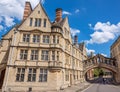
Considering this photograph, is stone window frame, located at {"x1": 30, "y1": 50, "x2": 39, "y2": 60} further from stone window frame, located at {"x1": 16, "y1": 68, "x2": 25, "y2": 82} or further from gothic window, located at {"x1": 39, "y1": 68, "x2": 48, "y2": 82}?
stone window frame, located at {"x1": 16, "y1": 68, "x2": 25, "y2": 82}

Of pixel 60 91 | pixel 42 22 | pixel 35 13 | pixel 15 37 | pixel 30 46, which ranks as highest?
pixel 35 13

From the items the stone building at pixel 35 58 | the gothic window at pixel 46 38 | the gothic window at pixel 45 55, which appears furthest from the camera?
the gothic window at pixel 46 38

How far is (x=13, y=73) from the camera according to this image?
65.7ft

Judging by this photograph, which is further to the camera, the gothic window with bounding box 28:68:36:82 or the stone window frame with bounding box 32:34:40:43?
the stone window frame with bounding box 32:34:40:43

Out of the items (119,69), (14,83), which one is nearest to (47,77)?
(14,83)

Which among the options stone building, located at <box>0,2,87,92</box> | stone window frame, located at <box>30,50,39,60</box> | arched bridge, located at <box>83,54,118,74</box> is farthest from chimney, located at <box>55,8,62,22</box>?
arched bridge, located at <box>83,54,118,74</box>

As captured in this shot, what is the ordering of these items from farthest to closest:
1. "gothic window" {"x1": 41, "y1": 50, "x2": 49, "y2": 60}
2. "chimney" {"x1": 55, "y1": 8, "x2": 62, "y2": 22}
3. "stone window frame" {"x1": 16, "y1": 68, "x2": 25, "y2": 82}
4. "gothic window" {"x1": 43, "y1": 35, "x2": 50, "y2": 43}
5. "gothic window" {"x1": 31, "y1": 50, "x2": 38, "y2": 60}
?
"chimney" {"x1": 55, "y1": 8, "x2": 62, "y2": 22} → "gothic window" {"x1": 43, "y1": 35, "x2": 50, "y2": 43} → "gothic window" {"x1": 41, "y1": 50, "x2": 49, "y2": 60} → "gothic window" {"x1": 31, "y1": 50, "x2": 38, "y2": 60} → "stone window frame" {"x1": 16, "y1": 68, "x2": 25, "y2": 82}

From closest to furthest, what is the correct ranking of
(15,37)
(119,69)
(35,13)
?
(15,37), (35,13), (119,69)

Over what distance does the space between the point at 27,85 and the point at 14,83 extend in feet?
7.23

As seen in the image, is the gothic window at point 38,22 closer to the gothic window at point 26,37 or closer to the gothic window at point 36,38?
the gothic window at point 36,38

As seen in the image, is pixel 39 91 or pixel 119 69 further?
pixel 119 69

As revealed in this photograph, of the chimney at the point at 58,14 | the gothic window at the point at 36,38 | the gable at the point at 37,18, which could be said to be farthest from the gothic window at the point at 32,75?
the chimney at the point at 58,14

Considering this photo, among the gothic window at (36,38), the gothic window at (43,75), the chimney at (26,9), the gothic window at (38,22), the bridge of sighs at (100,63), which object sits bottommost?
the gothic window at (43,75)

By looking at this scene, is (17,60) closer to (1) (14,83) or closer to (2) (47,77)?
(1) (14,83)
